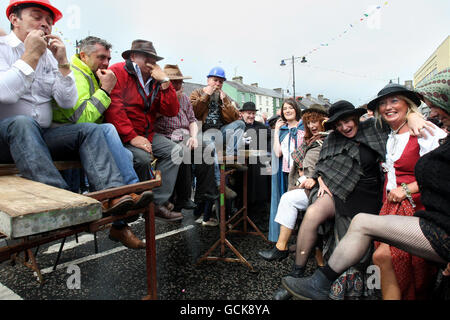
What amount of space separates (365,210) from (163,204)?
2194 mm

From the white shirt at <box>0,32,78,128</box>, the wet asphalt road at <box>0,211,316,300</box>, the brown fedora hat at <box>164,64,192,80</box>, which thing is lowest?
the wet asphalt road at <box>0,211,316,300</box>

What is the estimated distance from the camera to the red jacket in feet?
9.11

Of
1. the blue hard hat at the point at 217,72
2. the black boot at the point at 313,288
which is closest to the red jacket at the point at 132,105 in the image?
the blue hard hat at the point at 217,72

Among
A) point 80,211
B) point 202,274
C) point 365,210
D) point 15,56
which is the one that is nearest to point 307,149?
point 365,210

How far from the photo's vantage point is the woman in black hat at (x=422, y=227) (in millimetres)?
1686

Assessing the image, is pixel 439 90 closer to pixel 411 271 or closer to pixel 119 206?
pixel 411 271

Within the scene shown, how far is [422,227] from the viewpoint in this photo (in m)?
1.78

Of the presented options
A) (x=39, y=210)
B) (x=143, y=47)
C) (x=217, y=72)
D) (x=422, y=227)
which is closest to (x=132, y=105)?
(x=143, y=47)

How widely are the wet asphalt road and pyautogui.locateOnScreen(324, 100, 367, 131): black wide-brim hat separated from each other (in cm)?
177

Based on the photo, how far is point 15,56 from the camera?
6.42 feet

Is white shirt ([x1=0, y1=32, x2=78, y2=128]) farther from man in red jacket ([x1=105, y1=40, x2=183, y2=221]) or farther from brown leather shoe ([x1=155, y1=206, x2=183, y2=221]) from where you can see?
brown leather shoe ([x1=155, y1=206, x2=183, y2=221])

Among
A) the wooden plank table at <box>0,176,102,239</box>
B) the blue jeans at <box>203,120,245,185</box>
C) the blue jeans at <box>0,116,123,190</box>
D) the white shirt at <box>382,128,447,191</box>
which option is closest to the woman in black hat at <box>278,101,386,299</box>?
the white shirt at <box>382,128,447,191</box>

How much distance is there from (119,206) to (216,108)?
3266mm
